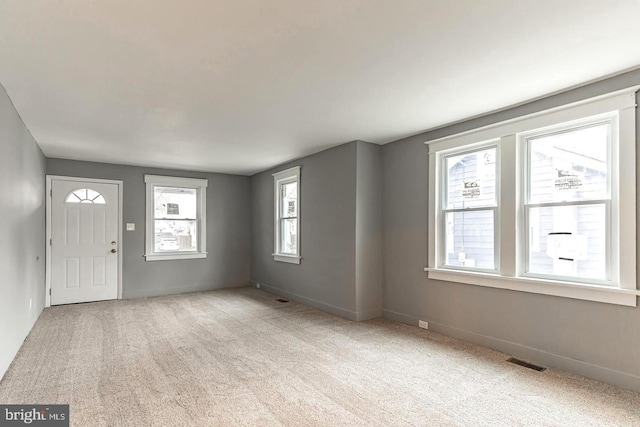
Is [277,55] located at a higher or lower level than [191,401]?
higher

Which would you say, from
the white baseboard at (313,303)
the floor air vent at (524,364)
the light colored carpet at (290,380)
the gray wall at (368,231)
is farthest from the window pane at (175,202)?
the floor air vent at (524,364)

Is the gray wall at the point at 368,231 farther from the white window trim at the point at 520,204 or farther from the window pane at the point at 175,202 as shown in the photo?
the window pane at the point at 175,202

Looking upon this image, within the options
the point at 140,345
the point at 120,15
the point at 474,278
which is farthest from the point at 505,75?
the point at 140,345

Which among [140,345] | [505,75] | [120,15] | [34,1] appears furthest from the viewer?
[140,345]

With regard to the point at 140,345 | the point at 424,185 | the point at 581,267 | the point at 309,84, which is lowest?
the point at 140,345

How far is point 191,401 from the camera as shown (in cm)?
254

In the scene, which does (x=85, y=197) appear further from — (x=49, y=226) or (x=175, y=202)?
(x=175, y=202)

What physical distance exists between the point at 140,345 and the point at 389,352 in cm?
263

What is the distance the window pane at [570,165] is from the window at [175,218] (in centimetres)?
573

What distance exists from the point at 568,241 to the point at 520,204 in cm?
52

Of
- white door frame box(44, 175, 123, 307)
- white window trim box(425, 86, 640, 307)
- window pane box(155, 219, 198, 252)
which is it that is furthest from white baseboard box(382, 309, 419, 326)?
white door frame box(44, 175, 123, 307)

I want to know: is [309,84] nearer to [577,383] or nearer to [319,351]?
[319,351]

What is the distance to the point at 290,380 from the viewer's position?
2883 mm

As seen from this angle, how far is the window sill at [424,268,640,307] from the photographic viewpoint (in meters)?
2.72
